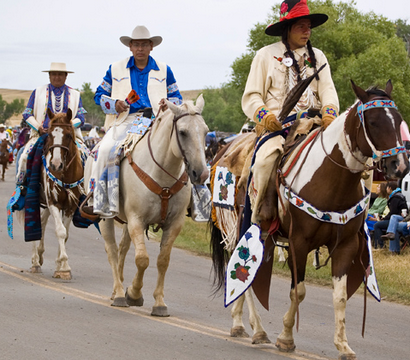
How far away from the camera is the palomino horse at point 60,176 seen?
36.6 ft

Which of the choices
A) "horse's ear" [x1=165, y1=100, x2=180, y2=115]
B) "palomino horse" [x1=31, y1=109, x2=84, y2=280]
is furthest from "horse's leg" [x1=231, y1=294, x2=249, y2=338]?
"palomino horse" [x1=31, y1=109, x2=84, y2=280]

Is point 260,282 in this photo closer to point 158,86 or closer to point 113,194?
point 113,194

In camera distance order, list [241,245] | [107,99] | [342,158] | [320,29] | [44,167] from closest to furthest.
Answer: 1. [342,158]
2. [241,245]
3. [107,99]
4. [44,167]
5. [320,29]

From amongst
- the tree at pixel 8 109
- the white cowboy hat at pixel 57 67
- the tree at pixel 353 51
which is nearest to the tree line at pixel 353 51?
the tree at pixel 353 51

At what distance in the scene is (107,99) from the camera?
9.30 metres

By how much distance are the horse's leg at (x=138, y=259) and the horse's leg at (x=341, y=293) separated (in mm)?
2466

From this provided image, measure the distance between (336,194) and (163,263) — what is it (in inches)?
109

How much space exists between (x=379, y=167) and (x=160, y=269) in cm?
342

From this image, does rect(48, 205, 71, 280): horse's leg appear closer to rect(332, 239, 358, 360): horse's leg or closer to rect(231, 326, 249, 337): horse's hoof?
rect(231, 326, 249, 337): horse's hoof

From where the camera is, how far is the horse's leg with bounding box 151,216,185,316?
8.23m

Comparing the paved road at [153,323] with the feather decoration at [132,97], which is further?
the feather decoration at [132,97]

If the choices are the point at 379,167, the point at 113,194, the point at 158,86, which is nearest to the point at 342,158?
the point at 379,167

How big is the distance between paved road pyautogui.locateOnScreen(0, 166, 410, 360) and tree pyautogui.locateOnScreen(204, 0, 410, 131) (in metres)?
32.3

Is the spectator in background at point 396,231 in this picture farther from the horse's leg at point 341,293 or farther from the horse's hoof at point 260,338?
the horse's leg at point 341,293
